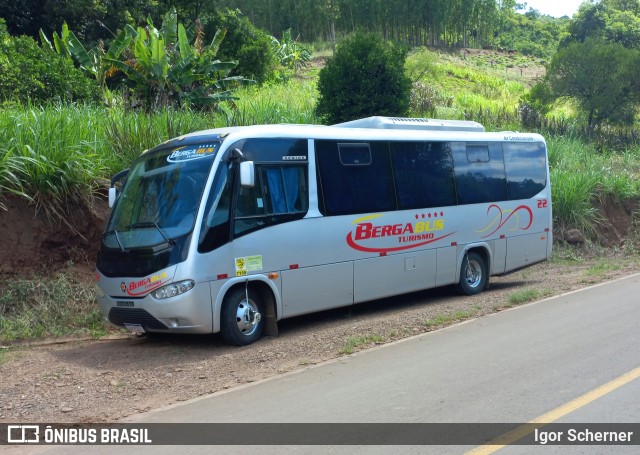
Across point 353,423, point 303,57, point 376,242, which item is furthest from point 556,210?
point 303,57

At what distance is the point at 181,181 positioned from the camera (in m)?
10.5

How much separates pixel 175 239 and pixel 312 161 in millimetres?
2784

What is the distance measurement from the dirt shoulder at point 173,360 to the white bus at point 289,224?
47cm

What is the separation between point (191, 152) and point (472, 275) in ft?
22.5

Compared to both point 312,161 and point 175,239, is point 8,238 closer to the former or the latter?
point 175,239

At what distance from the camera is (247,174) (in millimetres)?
10086

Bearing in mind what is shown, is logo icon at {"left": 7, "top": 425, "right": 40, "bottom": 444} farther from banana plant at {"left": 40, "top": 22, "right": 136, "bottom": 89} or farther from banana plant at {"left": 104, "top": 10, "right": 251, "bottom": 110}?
banana plant at {"left": 40, "top": 22, "right": 136, "bottom": 89}

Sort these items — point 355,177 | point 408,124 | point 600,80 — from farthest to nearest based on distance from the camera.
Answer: point 600,80 < point 408,124 < point 355,177

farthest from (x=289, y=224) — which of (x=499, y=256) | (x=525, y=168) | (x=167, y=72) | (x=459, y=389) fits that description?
(x=167, y=72)

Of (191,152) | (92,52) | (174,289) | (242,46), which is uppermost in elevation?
(242,46)

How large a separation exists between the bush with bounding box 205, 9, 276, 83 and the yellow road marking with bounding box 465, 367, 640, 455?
87.2 feet

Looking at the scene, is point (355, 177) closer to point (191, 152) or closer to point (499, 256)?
point (191, 152)

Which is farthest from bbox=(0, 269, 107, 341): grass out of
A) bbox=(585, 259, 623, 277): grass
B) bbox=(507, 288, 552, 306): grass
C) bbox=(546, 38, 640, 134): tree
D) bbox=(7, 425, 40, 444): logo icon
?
bbox=(546, 38, 640, 134): tree

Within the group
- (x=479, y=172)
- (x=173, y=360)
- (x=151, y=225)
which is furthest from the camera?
(x=479, y=172)
